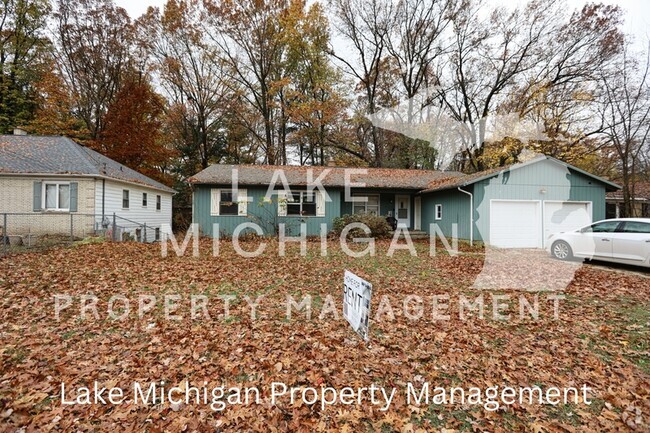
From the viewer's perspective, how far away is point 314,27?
75.6 ft

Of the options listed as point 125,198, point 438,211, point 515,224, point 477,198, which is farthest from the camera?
point 438,211

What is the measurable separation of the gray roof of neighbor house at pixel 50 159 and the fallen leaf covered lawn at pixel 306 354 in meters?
8.36

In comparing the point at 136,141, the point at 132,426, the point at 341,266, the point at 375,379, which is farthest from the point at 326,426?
the point at 136,141

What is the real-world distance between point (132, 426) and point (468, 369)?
342cm

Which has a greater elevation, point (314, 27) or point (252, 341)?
point (314, 27)

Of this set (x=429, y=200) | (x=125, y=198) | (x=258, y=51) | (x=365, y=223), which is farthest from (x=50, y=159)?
(x=429, y=200)

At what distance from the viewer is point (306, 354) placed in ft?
12.8

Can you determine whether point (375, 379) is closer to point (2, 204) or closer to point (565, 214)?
point (565, 214)

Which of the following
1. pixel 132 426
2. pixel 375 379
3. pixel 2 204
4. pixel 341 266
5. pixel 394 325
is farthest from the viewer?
pixel 2 204

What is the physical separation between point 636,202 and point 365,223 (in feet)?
67.1

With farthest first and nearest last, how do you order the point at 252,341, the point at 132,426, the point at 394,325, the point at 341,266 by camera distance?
the point at 341,266 < the point at 394,325 < the point at 252,341 < the point at 132,426

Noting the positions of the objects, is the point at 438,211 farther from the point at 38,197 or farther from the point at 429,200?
the point at 38,197

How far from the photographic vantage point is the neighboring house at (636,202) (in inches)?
823

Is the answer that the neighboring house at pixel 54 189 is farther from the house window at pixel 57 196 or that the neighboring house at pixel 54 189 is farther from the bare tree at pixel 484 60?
the bare tree at pixel 484 60
